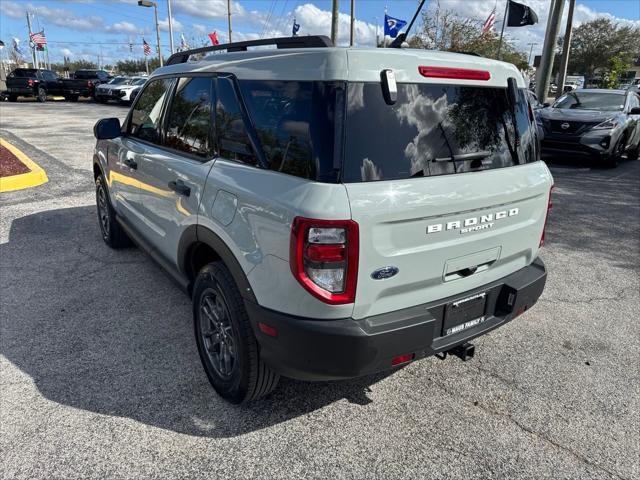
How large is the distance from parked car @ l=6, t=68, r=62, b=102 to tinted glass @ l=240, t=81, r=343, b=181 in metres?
31.2

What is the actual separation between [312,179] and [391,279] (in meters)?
0.57

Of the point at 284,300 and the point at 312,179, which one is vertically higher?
the point at 312,179

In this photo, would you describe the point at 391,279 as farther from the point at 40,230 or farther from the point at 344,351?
the point at 40,230

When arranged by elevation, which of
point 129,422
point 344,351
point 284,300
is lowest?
point 129,422

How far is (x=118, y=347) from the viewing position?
10.6 feet

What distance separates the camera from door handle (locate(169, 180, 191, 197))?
2841 mm

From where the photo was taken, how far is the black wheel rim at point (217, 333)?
260cm

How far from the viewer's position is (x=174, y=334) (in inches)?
135

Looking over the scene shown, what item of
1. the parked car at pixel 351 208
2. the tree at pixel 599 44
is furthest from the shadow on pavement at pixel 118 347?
the tree at pixel 599 44

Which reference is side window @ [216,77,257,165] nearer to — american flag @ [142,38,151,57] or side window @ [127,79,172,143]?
side window @ [127,79,172,143]

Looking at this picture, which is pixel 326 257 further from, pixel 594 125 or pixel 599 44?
pixel 599 44

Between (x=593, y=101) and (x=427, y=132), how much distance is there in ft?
34.9

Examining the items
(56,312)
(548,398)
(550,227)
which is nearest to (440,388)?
(548,398)

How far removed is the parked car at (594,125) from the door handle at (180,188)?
9337mm
